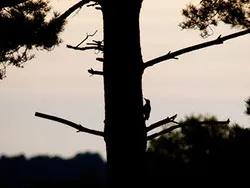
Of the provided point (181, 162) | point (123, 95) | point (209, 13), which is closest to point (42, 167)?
point (181, 162)

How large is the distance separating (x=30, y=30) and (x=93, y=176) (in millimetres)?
31159

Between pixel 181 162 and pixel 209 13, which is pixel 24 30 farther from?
pixel 181 162

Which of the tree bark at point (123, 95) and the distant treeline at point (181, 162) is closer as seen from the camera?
the tree bark at point (123, 95)

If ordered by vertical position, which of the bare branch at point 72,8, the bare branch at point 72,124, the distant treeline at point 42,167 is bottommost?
the bare branch at point 72,124

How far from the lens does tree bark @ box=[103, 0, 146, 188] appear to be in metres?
5.18

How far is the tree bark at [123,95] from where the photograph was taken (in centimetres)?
518

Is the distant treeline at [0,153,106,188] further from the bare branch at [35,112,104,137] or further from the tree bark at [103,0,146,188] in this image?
the tree bark at [103,0,146,188]

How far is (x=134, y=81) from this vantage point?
5.30m

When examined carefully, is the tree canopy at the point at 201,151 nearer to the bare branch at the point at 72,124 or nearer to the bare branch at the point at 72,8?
the bare branch at the point at 72,124

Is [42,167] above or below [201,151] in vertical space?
above

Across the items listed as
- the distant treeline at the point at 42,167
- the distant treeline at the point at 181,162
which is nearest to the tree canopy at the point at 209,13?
the distant treeline at the point at 181,162

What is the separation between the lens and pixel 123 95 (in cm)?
527

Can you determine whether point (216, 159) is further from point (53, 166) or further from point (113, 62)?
point (53, 166)

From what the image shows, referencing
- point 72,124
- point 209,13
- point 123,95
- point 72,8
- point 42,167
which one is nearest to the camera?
point 123,95
